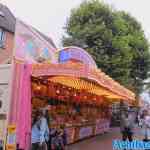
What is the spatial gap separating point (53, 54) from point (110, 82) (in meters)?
2.50

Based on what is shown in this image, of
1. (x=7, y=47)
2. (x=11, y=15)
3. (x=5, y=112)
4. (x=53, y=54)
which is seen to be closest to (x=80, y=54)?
(x=53, y=54)

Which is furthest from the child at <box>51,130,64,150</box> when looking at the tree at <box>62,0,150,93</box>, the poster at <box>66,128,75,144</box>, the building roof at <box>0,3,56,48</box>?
the building roof at <box>0,3,56,48</box>

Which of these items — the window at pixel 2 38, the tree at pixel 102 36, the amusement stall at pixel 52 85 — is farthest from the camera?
the window at pixel 2 38

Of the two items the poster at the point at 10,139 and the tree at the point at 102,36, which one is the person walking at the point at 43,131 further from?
the tree at the point at 102,36

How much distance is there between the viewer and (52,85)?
1241 centimetres

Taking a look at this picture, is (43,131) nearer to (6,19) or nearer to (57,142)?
(57,142)

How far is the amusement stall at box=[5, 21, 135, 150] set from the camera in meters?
9.56

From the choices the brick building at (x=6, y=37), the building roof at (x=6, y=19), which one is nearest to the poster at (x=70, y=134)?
the brick building at (x=6, y=37)

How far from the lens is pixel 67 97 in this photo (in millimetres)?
14055

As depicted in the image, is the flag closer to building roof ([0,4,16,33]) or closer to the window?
the window

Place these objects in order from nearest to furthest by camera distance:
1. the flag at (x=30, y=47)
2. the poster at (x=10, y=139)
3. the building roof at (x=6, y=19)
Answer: the poster at (x=10, y=139) → the flag at (x=30, y=47) → the building roof at (x=6, y=19)

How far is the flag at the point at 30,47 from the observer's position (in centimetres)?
1029

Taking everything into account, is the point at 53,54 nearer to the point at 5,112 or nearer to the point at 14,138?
the point at 5,112

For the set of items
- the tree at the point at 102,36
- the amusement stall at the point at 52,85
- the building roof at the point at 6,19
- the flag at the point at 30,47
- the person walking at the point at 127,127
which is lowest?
the person walking at the point at 127,127
